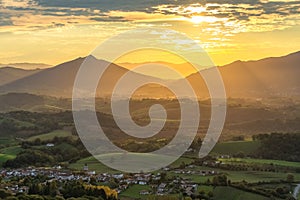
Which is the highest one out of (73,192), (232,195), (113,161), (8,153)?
(73,192)

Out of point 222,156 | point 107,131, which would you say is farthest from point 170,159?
point 107,131

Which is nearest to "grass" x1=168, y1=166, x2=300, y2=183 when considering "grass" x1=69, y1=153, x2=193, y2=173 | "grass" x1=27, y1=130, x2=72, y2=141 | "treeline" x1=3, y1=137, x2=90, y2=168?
"grass" x1=69, y1=153, x2=193, y2=173

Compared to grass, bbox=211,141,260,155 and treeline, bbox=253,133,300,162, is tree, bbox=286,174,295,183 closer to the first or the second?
treeline, bbox=253,133,300,162

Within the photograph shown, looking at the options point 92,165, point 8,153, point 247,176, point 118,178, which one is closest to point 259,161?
point 247,176

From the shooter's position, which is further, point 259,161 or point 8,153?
point 8,153

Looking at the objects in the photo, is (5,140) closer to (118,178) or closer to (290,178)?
(118,178)

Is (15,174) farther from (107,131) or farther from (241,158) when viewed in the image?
(107,131)
